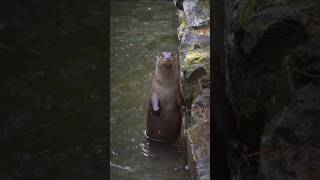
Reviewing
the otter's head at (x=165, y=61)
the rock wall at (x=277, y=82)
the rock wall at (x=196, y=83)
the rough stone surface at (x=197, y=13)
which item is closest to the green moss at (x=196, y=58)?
the rock wall at (x=196, y=83)

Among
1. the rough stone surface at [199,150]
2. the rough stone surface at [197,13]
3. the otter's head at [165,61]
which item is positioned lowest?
the rough stone surface at [199,150]

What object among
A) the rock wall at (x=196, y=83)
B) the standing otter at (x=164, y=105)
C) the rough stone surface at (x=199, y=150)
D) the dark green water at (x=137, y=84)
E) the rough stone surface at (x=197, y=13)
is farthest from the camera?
the rough stone surface at (x=197, y=13)

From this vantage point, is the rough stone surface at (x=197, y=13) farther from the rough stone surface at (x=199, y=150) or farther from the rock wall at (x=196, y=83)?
the rough stone surface at (x=199, y=150)

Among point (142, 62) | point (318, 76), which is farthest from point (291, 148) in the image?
point (142, 62)

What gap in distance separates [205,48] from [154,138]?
4.61ft

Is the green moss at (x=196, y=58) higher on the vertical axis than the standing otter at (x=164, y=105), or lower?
higher

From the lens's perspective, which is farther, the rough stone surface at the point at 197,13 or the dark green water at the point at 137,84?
the rough stone surface at the point at 197,13
